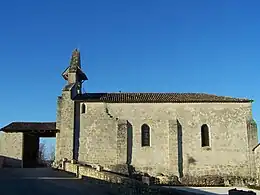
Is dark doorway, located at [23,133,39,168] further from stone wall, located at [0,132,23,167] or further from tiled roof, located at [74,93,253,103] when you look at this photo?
tiled roof, located at [74,93,253,103]

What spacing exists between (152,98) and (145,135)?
12.8ft

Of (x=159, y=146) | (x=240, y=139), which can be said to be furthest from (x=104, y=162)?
(x=240, y=139)

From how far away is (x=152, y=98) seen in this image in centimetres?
3291

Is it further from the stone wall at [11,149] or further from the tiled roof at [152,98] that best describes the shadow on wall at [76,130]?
the stone wall at [11,149]

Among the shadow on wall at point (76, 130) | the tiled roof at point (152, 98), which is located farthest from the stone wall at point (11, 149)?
the tiled roof at point (152, 98)

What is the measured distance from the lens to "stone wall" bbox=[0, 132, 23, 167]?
102 ft

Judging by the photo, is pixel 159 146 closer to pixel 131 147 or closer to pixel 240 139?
pixel 131 147

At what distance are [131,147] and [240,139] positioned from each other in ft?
34.8

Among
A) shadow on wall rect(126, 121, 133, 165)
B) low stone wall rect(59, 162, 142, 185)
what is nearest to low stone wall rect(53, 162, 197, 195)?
low stone wall rect(59, 162, 142, 185)

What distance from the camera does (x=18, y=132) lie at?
31.8 m

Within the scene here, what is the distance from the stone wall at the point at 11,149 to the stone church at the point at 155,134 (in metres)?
0.09

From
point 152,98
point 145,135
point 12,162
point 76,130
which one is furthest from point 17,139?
point 152,98

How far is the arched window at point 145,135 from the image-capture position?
103 feet

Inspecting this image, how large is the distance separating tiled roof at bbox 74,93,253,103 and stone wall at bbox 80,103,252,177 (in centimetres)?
44
